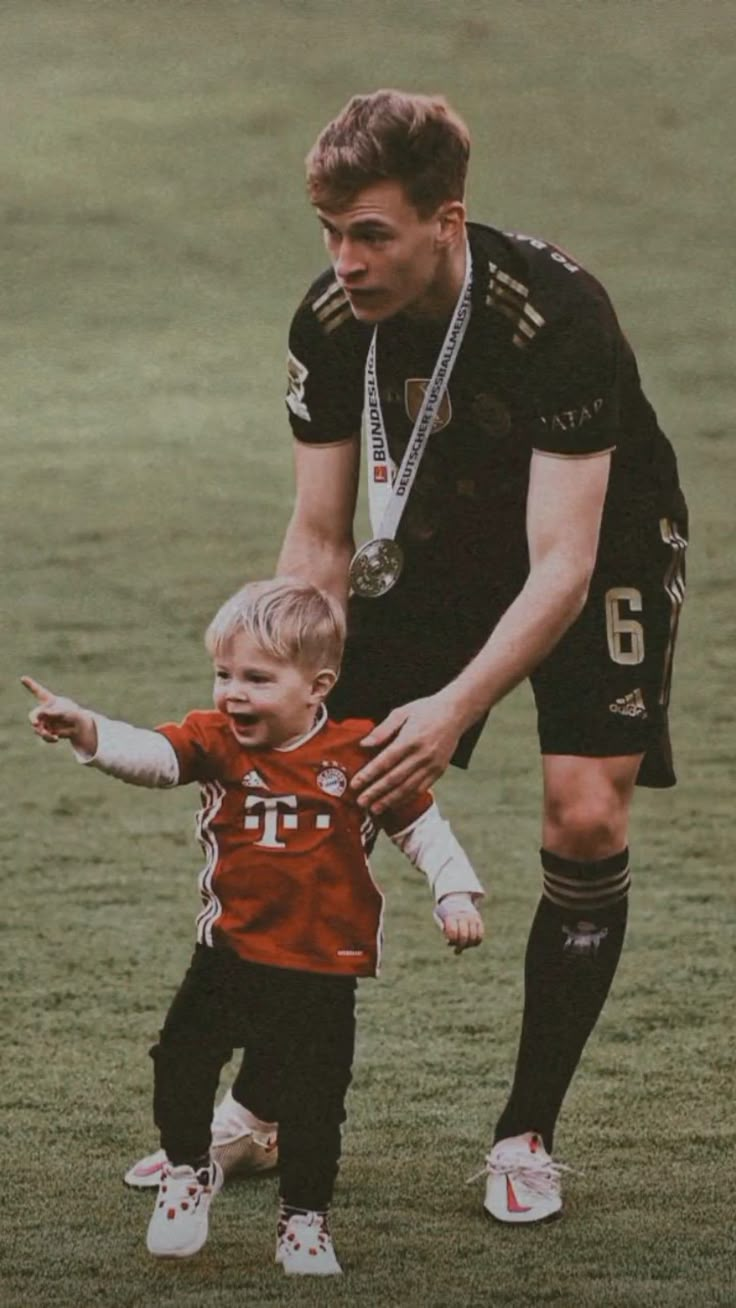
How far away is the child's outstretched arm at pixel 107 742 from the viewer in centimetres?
296

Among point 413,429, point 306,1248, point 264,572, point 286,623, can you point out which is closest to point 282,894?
point 286,623

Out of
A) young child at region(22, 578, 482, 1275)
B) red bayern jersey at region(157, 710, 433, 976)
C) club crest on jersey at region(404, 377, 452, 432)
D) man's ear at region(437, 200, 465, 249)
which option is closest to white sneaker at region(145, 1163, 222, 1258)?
young child at region(22, 578, 482, 1275)

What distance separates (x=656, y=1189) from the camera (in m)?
3.57

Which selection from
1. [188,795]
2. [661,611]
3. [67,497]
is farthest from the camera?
[67,497]

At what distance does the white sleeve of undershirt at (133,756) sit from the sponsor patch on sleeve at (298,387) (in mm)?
621

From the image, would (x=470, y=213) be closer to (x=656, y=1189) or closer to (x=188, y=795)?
(x=188, y=795)

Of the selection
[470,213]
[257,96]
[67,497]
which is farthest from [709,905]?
[257,96]

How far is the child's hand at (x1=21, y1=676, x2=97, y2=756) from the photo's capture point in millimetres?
2949

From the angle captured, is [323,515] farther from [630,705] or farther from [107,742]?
[107,742]

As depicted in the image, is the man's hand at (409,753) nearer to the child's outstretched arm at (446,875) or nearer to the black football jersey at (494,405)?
the child's outstretched arm at (446,875)

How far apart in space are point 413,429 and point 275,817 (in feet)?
2.02

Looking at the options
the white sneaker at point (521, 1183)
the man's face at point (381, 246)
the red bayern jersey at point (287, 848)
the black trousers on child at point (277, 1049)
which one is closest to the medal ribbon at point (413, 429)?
the man's face at point (381, 246)

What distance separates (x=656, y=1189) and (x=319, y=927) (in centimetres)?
77

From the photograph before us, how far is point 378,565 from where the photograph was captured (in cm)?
350
